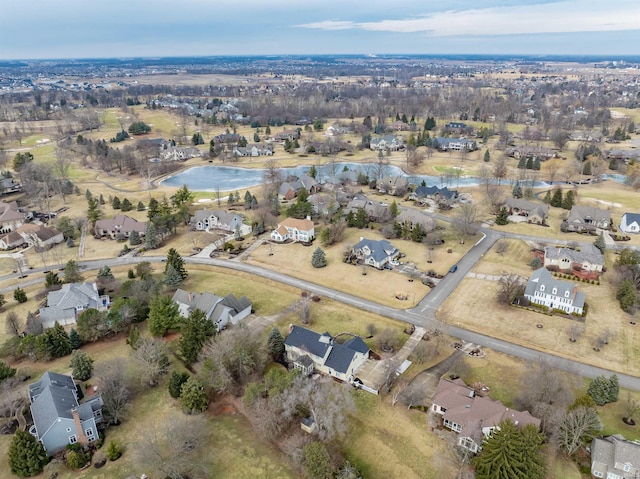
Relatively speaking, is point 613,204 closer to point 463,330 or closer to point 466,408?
point 463,330

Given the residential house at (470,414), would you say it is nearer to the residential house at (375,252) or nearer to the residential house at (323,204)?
the residential house at (375,252)

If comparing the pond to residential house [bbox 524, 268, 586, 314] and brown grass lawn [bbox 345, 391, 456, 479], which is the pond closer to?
residential house [bbox 524, 268, 586, 314]

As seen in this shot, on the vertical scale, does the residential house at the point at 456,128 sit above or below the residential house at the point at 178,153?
above

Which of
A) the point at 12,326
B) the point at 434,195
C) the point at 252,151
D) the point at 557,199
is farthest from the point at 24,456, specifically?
the point at 252,151

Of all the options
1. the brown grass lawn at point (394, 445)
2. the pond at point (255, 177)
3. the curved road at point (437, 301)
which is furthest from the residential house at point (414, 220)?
the brown grass lawn at point (394, 445)

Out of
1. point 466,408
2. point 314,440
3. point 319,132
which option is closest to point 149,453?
point 314,440
